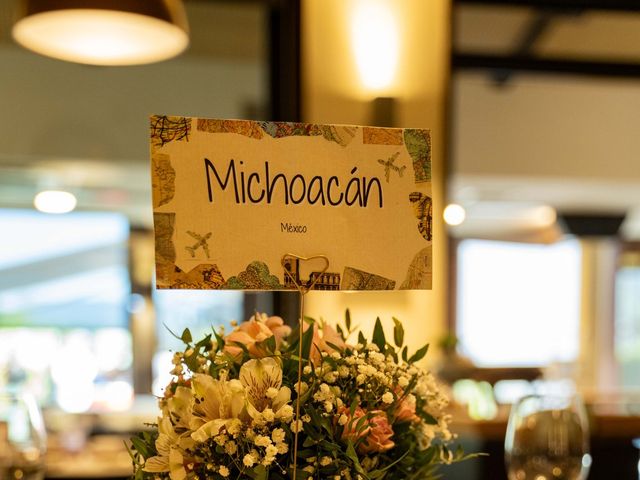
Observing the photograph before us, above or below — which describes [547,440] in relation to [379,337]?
below

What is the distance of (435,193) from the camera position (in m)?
3.20

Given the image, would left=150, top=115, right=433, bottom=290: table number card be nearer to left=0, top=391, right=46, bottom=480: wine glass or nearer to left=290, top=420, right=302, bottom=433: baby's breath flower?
left=290, top=420, right=302, bottom=433: baby's breath flower

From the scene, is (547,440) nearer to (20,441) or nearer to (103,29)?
(20,441)

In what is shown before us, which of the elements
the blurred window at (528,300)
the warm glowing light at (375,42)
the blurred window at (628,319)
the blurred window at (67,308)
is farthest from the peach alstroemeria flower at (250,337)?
the blurred window at (628,319)

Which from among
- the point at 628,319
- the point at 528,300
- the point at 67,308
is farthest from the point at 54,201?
the point at 628,319

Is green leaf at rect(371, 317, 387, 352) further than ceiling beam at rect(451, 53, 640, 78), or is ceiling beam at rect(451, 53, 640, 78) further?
ceiling beam at rect(451, 53, 640, 78)

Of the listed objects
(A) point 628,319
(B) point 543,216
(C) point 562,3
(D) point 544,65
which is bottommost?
(A) point 628,319

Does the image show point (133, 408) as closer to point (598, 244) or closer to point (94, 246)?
point (94, 246)

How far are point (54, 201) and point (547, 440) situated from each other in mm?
5324

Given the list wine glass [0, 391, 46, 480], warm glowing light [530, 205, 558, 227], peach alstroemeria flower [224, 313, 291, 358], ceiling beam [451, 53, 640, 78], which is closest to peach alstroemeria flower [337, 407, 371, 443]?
peach alstroemeria flower [224, 313, 291, 358]

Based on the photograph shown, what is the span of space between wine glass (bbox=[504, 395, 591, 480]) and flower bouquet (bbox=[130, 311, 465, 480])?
0.43 metres

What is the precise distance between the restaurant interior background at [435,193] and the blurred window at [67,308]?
→ 0.7 inches

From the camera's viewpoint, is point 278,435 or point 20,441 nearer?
point 278,435

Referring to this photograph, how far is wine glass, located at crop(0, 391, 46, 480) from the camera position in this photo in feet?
4.14
